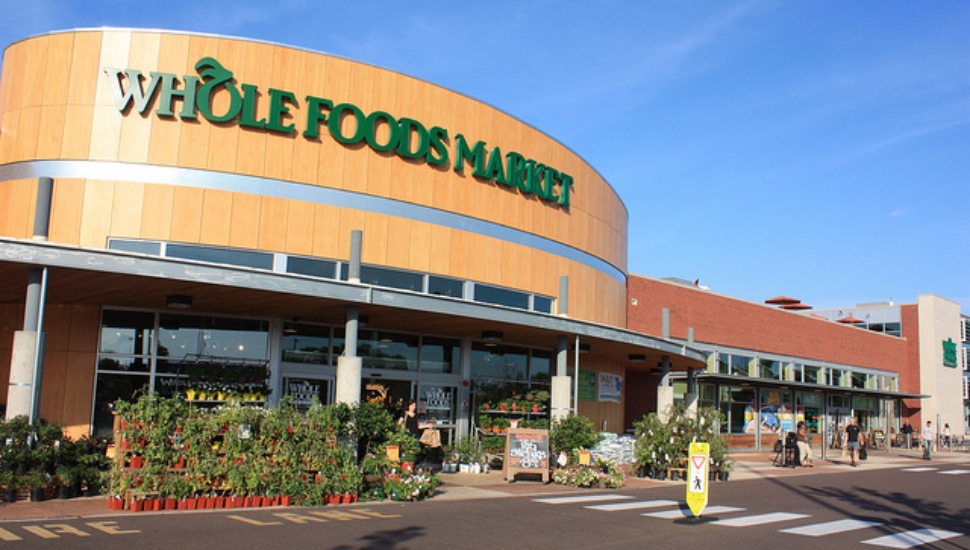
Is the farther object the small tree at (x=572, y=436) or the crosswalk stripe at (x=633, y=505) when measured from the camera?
the small tree at (x=572, y=436)

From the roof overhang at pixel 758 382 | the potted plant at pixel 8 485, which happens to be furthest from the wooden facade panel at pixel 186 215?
the roof overhang at pixel 758 382

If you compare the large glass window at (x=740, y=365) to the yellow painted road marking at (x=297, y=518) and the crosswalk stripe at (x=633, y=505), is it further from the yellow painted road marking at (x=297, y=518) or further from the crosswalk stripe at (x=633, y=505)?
the yellow painted road marking at (x=297, y=518)

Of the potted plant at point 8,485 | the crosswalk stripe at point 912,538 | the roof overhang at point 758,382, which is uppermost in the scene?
the roof overhang at point 758,382

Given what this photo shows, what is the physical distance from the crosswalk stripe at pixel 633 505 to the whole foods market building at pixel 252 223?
4.99 metres

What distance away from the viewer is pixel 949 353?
57594mm

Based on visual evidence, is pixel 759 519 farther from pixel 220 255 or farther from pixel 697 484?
pixel 220 255

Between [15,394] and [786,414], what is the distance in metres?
36.7

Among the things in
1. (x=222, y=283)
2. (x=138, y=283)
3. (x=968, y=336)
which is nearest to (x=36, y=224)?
(x=138, y=283)

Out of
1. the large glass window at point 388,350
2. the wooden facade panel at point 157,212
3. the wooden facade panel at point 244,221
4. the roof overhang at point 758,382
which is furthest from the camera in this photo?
the roof overhang at point 758,382

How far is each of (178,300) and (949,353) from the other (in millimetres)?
55322

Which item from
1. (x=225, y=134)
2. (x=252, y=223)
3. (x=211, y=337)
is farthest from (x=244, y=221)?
(x=211, y=337)

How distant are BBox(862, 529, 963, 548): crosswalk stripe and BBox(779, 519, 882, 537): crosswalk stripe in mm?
704

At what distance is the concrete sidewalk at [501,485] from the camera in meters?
12.1

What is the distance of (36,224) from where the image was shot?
13.8 m
